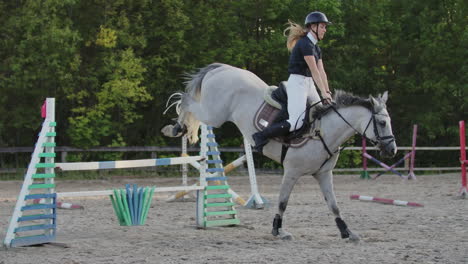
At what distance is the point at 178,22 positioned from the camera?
23031 mm

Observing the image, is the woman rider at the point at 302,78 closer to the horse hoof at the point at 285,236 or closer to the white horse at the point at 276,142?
the white horse at the point at 276,142

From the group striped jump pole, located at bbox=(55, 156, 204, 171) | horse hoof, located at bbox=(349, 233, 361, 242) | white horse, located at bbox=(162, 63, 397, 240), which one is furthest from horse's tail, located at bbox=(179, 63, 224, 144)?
horse hoof, located at bbox=(349, 233, 361, 242)

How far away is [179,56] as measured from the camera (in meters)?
22.7

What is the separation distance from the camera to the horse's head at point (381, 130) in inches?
282

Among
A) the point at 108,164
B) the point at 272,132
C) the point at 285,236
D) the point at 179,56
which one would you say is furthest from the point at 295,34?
the point at 179,56

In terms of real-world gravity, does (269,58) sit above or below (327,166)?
above

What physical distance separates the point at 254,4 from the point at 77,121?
8.08 meters

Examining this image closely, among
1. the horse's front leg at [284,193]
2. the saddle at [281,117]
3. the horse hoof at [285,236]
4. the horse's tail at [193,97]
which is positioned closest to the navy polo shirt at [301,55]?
A: the saddle at [281,117]

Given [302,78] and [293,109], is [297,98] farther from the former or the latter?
[302,78]

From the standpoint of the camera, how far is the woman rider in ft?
24.1

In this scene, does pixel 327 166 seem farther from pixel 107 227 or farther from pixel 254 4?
pixel 254 4

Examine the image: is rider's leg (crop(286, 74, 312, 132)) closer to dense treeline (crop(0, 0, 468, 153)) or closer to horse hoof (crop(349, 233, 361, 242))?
horse hoof (crop(349, 233, 361, 242))

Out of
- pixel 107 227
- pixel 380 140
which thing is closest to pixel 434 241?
pixel 380 140

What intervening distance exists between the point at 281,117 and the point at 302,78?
53 centimetres
